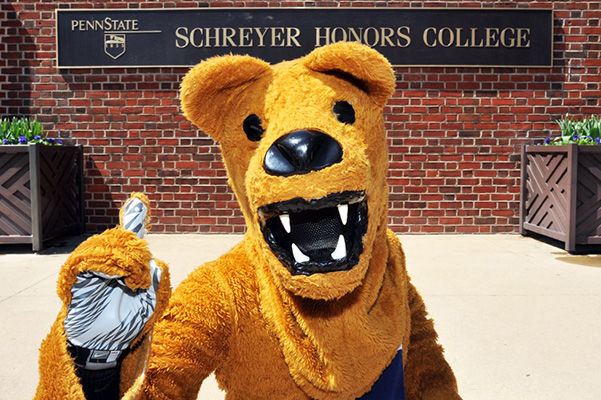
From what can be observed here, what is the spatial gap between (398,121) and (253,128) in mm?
5114

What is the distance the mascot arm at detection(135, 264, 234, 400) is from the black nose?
12.2 inches

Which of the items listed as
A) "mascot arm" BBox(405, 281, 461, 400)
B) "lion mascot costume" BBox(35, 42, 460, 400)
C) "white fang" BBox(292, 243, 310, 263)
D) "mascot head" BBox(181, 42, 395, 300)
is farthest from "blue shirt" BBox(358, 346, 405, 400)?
"white fang" BBox(292, 243, 310, 263)

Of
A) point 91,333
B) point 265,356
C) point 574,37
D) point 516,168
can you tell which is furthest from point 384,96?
point 574,37

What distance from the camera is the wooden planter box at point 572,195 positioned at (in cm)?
482

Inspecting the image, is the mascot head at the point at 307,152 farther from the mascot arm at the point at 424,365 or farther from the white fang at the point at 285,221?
the mascot arm at the point at 424,365

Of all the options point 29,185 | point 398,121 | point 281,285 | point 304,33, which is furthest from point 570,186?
point 29,185

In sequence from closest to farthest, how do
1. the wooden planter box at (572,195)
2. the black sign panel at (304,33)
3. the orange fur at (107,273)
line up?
the orange fur at (107,273) < the wooden planter box at (572,195) < the black sign panel at (304,33)

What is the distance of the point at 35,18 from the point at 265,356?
6.42 metres

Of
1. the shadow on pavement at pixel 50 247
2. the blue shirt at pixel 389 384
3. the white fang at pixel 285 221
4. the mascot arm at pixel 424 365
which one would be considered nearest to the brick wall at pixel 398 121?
the shadow on pavement at pixel 50 247

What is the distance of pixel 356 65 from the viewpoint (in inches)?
41.6

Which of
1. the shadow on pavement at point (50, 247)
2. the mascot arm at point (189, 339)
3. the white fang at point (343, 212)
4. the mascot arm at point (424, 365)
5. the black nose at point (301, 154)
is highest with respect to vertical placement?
the black nose at point (301, 154)

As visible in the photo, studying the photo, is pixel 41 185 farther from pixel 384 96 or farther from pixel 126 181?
pixel 384 96

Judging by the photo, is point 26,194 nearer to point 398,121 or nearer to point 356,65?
point 398,121

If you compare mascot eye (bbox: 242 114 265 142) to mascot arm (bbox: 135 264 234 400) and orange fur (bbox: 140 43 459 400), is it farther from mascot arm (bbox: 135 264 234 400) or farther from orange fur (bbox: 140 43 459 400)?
mascot arm (bbox: 135 264 234 400)
